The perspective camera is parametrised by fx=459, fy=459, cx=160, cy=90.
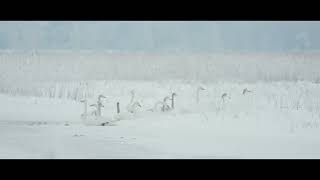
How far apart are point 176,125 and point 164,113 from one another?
0.70 meters

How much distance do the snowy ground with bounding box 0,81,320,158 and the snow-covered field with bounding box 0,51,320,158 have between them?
0.01 meters

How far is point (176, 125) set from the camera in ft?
19.7

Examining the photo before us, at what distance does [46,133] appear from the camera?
18.4 ft

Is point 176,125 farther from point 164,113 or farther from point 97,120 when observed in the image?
point 97,120

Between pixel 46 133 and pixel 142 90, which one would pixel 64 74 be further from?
pixel 46 133

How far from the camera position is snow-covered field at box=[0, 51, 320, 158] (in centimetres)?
491

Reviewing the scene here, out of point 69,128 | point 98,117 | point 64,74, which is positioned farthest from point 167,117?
point 64,74

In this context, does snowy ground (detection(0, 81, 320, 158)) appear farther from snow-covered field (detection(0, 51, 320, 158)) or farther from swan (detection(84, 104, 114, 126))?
swan (detection(84, 104, 114, 126))

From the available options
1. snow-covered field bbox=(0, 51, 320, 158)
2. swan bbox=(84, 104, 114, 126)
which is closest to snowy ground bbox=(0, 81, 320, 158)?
snow-covered field bbox=(0, 51, 320, 158)

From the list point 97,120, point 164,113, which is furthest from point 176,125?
point 97,120

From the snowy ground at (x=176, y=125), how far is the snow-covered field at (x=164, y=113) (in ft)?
0.04

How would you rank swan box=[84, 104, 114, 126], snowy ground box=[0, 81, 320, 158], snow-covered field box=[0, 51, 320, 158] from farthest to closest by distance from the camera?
swan box=[84, 104, 114, 126]
snow-covered field box=[0, 51, 320, 158]
snowy ground box=[0, 81, 320, 158]

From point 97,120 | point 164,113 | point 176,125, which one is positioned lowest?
point 176,125
